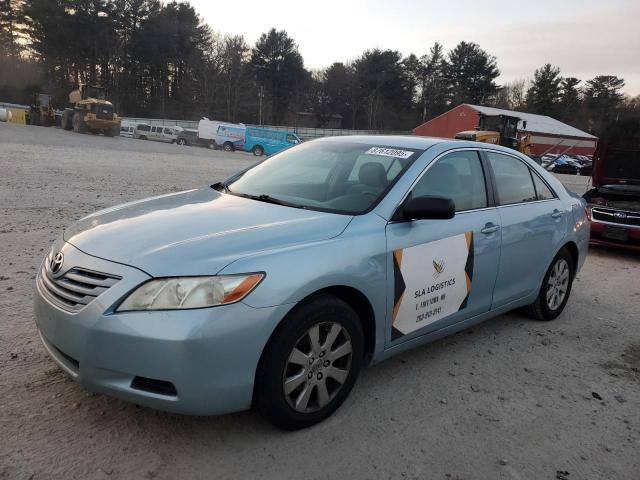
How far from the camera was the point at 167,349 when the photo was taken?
232 cm

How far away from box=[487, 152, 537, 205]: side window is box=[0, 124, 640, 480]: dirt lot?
1191mm

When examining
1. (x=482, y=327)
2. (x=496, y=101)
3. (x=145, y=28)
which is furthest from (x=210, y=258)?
(x=496, y=101)

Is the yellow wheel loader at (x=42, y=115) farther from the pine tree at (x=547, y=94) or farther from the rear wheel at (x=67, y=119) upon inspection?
the pine tree at (x=547, y=94)

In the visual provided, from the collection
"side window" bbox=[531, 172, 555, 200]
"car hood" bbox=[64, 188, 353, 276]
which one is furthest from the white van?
"car hood" bbox=[64, 188, 353, 276]

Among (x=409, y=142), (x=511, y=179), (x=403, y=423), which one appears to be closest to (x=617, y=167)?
(x=511, y=179)

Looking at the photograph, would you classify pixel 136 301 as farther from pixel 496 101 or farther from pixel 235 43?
pixel 496 101

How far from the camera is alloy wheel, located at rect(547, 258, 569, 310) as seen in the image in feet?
15.9

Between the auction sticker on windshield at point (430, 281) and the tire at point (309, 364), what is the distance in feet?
1.27

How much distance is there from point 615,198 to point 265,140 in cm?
3488

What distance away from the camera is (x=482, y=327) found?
469 cm

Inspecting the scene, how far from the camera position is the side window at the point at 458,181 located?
3.58 metres

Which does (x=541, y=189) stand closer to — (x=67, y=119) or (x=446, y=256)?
(x=446, y=256)

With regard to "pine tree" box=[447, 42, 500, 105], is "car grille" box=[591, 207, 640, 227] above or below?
below

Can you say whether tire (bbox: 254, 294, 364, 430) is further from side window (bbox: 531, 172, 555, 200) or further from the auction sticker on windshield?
side window (bbox: 531, 172, 555, 200)
